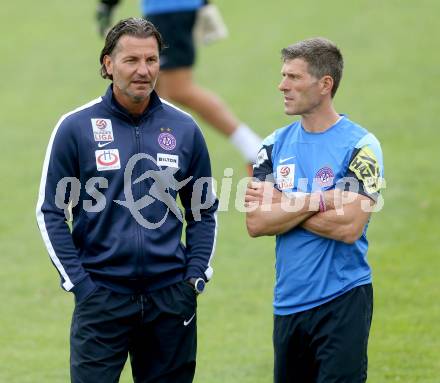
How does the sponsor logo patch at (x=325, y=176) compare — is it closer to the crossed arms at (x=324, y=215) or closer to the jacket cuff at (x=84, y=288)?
the crossed arms at (x=324, y=215)

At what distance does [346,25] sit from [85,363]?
12.4 meters

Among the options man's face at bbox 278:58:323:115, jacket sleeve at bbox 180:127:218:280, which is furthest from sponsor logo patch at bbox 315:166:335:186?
jacket sleeve at bbox 180:127:218:280

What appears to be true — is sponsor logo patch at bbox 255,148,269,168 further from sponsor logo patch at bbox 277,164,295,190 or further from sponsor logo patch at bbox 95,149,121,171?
sponsor logo patch at bbox 95,149,121,171

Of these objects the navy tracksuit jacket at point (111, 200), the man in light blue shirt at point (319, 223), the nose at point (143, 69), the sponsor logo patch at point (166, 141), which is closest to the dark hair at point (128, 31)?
the nose at point (143, 69)

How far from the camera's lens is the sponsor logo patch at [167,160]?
6059mm

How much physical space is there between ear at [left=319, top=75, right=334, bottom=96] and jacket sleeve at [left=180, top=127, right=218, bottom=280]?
2.23 feet

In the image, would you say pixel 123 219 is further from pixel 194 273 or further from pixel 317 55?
pixel 317 55

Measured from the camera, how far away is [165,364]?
615 centimetres

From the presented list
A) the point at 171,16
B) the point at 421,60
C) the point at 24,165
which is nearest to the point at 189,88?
the point at 171,16

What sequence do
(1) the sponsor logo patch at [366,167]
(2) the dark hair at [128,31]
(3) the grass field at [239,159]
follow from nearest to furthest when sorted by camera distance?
(1) the sponsor logo patch at [366,167]
(2) the dark hair at [128,31]
(3) the grass field at [239,159]

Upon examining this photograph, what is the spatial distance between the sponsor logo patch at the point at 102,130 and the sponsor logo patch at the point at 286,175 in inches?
33.9

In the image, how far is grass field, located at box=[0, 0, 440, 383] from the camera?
8828 millimetres

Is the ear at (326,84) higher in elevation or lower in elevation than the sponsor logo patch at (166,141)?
higher

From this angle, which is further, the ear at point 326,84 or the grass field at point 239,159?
the grass field at point 239,159
